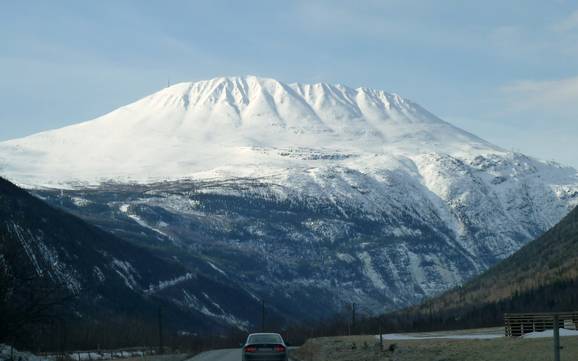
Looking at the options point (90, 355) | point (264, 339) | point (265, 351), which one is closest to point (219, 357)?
point (264, 339)

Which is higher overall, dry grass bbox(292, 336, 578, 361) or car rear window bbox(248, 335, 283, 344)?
car rear window bbox(248, 335, 283, 344)

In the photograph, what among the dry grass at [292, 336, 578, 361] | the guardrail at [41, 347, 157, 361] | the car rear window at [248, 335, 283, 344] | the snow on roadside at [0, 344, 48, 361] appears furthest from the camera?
the guardrail at [41, 347, 157, 361]

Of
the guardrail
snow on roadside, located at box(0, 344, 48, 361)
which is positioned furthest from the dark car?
the guardrail

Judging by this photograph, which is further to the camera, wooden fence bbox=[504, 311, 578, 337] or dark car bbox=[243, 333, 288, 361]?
wooden fence bbox=[504, 311, 578, 337]

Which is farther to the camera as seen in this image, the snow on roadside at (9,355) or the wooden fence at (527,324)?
the wooden fence at (527,324)

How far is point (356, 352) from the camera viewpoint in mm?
81688

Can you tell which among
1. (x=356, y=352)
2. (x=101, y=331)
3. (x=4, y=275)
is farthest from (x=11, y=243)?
(x=101, y=331)

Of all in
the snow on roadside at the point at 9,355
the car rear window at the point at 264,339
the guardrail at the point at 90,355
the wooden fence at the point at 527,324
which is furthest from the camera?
the guardrail at the point at 90,355

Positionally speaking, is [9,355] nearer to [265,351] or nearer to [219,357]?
[265,351]

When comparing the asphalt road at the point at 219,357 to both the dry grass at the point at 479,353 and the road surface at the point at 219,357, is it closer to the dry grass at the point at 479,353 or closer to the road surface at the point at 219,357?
the road surface at the point at 219,357

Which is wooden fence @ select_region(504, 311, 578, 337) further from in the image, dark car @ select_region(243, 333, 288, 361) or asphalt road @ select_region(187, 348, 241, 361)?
dark car @ select_region(243, 333, 288, 361)

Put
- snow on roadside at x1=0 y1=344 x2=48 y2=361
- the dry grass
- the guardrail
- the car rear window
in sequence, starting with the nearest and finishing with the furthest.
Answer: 1. the dry grass
2. snow on roadside at x1=0 y1=344 x2=48 y2=361
3. the car rear window
4. the guardrail

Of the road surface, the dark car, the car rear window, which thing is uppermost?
the car rear window

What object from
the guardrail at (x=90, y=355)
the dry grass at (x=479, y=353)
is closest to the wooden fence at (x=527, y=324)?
the dry grass at (x=479, y=353)
